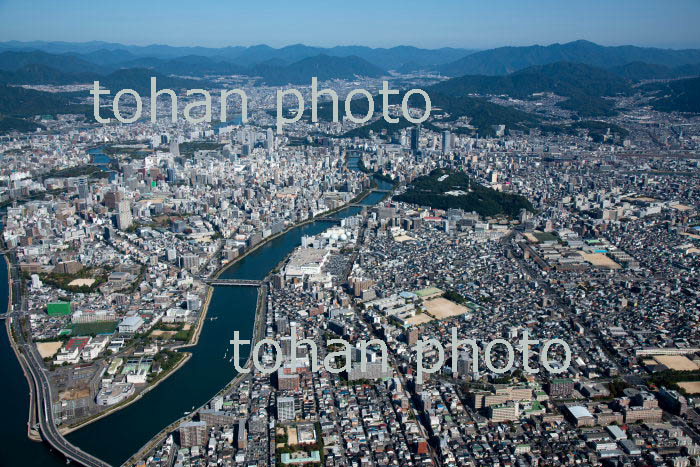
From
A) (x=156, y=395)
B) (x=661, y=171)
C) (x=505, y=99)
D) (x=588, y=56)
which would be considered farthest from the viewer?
(x=588, y=56)

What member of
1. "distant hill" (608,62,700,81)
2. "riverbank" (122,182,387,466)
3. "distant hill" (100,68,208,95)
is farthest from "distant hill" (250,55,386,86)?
"riverbank" (122,182,387,466)

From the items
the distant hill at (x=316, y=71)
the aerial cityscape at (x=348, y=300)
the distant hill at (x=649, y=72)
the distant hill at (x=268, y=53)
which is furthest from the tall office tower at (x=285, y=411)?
the distant hill at (x=268, y=53)

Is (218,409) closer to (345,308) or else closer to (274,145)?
(345,308)

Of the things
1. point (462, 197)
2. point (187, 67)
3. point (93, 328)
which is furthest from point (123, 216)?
point (187, 67)

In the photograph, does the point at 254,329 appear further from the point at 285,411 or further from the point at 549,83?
the point at 549,83

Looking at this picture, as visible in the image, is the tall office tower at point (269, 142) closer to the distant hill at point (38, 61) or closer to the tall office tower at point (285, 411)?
the tall office tower at point (285, 411)

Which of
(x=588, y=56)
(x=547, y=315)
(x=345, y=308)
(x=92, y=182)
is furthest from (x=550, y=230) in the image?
(x=588, y=56)
